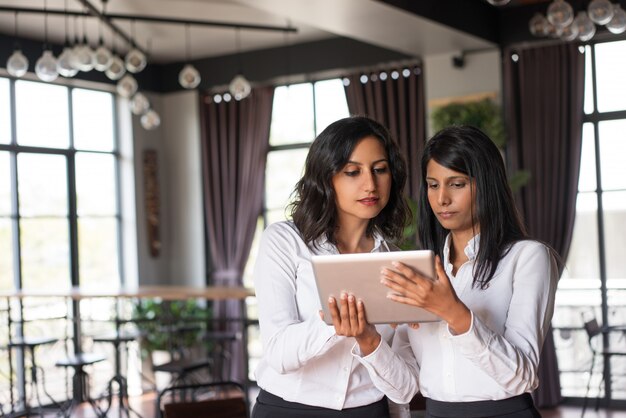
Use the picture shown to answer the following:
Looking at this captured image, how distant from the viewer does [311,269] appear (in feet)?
7.05

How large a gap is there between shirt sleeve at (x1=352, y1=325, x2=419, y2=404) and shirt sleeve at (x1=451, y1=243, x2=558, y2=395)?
20cm

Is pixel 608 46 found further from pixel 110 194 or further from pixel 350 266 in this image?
pixel 350 266

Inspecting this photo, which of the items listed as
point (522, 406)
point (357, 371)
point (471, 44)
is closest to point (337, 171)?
point (357, 371)

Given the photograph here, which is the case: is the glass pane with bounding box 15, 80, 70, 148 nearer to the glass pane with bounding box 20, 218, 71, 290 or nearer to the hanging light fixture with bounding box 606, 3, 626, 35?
the glass pane with bounding box 20, 218, 71, 290

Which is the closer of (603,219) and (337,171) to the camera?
(337,171)

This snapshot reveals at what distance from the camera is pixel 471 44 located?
7047mm

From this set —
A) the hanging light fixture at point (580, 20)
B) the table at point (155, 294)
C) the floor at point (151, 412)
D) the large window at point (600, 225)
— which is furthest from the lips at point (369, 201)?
the large window at point (600, 225)

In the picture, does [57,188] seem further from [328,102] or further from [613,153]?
[613,153]

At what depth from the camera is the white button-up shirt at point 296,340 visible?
204 cm

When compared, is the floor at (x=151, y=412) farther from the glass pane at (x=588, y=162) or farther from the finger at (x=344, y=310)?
the finger at (x=344, y=310)

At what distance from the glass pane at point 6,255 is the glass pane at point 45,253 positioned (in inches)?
4.6

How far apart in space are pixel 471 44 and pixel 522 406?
544cm

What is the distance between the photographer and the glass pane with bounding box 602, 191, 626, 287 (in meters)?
6.97

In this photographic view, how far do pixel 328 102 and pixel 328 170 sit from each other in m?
6.10
